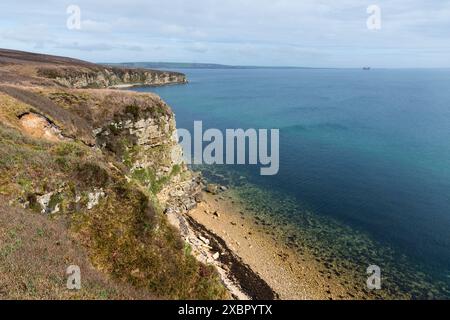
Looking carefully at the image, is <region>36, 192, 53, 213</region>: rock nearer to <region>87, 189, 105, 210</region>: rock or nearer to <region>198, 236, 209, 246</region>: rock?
<region>87, 189, 105, 210</region>: rock

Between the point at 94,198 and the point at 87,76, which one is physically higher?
the point at 87,76

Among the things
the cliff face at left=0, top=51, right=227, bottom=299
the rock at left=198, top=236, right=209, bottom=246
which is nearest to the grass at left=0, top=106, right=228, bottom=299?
the cliff face at left=0, top=51, right=227, bottom=299

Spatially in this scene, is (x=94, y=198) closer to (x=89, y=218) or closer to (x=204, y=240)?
(x=89, y=218)

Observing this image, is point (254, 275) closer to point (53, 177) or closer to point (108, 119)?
point (53, 177)

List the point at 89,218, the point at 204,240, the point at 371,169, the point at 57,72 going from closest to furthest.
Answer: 1. the point at 89,218
2. the point at 204,240
3. the point at 371,169
4. the point at 57,72

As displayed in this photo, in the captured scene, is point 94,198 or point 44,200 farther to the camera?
point 94,198

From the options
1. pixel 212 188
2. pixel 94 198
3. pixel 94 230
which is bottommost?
pixel 212 188

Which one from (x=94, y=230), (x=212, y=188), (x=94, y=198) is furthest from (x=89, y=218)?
(x=212, y=188)

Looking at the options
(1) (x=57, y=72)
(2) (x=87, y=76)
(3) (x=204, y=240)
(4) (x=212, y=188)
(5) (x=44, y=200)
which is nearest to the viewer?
(5) (x=44, y=200)
